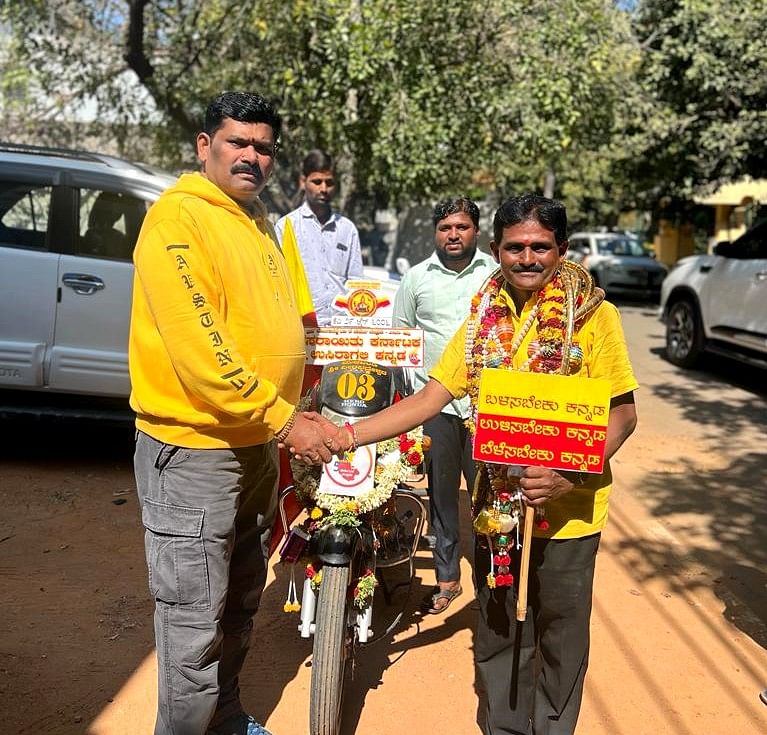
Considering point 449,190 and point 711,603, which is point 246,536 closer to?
point 711,603

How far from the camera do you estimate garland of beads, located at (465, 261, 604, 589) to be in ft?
8.50

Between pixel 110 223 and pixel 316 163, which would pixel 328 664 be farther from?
pixel 110 223

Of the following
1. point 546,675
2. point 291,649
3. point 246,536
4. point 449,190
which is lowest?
point 291,649

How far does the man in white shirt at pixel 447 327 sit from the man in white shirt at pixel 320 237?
1.19m

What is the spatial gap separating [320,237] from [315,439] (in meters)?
2.93

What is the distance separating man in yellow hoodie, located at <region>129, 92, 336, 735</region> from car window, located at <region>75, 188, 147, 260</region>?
332 cm

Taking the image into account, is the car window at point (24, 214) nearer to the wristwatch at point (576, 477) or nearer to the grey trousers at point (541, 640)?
the grey trousers at point (541, 640)

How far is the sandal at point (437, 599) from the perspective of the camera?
4285 mm

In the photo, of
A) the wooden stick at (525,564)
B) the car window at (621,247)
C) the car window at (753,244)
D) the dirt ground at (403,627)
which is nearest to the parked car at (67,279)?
the dirt ground at (403,627)

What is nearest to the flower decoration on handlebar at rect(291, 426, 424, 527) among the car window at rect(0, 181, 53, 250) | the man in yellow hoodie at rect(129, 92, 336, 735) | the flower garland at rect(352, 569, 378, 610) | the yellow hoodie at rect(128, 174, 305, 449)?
the flower garland at rect(352, 569, 378, 610)

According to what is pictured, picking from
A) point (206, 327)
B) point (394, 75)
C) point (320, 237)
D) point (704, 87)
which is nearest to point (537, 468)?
point (206, 327)

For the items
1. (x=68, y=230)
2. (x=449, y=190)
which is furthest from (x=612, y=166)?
(x=68, y=230)

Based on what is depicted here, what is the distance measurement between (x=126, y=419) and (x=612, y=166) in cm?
1620

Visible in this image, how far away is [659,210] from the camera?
21.2 meters
